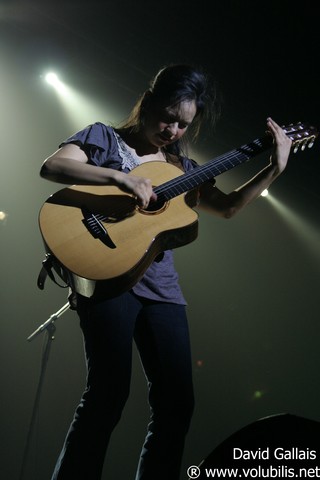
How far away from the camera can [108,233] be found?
1722mm

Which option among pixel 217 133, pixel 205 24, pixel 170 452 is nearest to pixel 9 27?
pixel 205 24

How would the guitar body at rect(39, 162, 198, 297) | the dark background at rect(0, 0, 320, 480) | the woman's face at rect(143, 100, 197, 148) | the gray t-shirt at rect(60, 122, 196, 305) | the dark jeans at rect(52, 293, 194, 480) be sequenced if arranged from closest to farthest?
the dark jeans at rect(52, 293, 194, 480)
the guitar body at rect(39, 162, 198, 297)
the gray t-shirt at rect(60, 122, 196, 305)
the woman's face at rect(143, 100, 197, 148)
the dark background at rect(0, 0, 320, 480)

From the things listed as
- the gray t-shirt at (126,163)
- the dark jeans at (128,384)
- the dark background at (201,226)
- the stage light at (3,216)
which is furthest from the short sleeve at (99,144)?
the stage light at (3,216)

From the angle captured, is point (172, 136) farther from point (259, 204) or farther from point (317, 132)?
point (259, 204)

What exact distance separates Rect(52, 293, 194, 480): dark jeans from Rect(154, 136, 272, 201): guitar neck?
0.52 m

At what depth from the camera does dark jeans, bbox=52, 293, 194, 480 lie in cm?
147

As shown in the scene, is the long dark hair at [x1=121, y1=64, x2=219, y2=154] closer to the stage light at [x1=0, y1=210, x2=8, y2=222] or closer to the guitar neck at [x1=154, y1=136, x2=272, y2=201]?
the guitar neck at [x1=154, y1=136, x2=272, y2=201]

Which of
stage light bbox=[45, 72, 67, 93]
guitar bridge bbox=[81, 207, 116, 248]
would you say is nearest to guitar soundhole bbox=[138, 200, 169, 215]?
guitar bridge bbox=[81, 207, 116, 248]

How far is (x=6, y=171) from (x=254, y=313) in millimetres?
3339

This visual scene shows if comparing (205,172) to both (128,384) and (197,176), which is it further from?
(128,384)

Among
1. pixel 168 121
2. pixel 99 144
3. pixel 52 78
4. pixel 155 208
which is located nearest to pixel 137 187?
pixel 155 208

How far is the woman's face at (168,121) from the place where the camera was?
7.13 ft

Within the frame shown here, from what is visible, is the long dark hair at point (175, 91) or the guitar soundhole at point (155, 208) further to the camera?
the long dark hair at point (175, 91)

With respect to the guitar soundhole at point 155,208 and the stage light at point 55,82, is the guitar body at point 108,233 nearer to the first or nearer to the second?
the guitar soundhole at point 155,208
